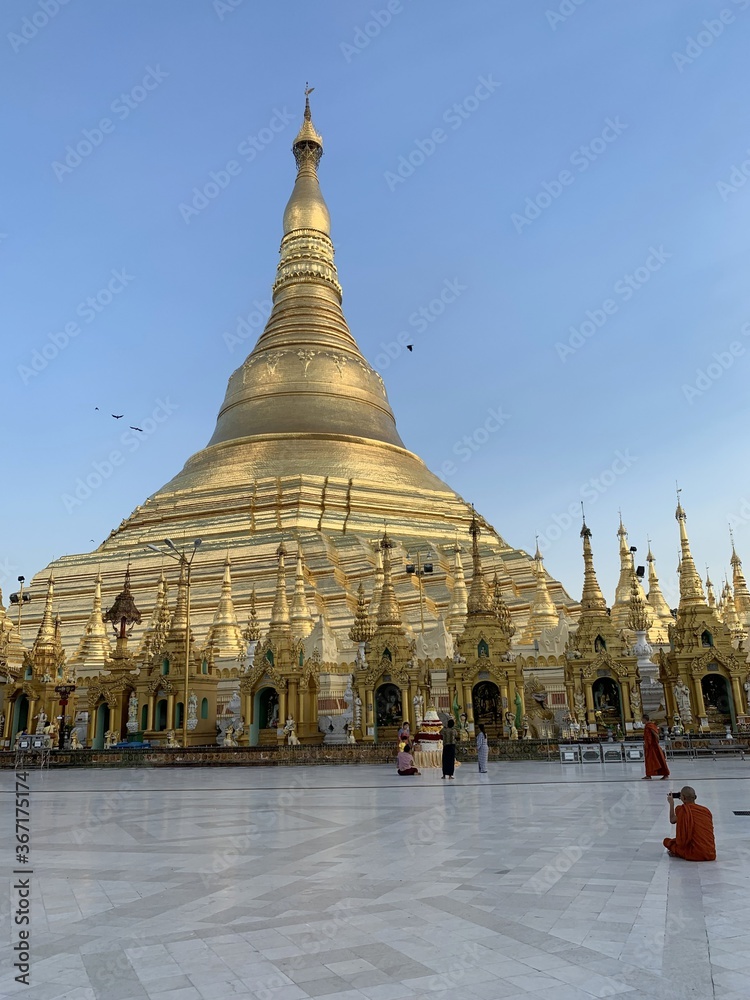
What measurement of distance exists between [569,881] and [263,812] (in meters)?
6.17

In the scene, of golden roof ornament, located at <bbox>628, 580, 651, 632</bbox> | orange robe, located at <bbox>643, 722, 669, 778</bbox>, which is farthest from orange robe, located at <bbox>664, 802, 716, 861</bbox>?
golden roof ornament, located at <bbox>628, 580, 651, 632</bbox>

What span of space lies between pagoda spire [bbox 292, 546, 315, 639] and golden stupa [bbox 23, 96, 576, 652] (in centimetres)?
11

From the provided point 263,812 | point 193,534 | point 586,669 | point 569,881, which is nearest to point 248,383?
point 193,534

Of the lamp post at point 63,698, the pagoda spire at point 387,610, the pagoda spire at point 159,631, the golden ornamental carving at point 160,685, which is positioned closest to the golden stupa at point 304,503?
the pagoda spire at point 159,631

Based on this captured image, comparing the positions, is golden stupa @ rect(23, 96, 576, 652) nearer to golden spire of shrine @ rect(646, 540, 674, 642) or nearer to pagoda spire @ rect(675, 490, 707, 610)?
golden spire of shrine @ rect(646, 540, 674, 642)

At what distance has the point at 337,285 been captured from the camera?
59.3 m

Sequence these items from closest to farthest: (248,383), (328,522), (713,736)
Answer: (713,736) → (328,522) → (248,383)

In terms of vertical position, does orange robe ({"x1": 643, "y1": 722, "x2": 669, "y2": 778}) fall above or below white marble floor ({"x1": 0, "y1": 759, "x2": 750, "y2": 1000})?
above

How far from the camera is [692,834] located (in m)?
6.91

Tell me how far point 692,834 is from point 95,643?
33.5 meters

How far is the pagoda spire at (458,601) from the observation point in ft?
108

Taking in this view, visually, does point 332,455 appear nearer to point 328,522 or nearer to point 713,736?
point 328,522

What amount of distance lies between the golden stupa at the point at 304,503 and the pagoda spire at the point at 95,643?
106 centimetres

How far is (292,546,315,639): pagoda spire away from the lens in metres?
32.2
